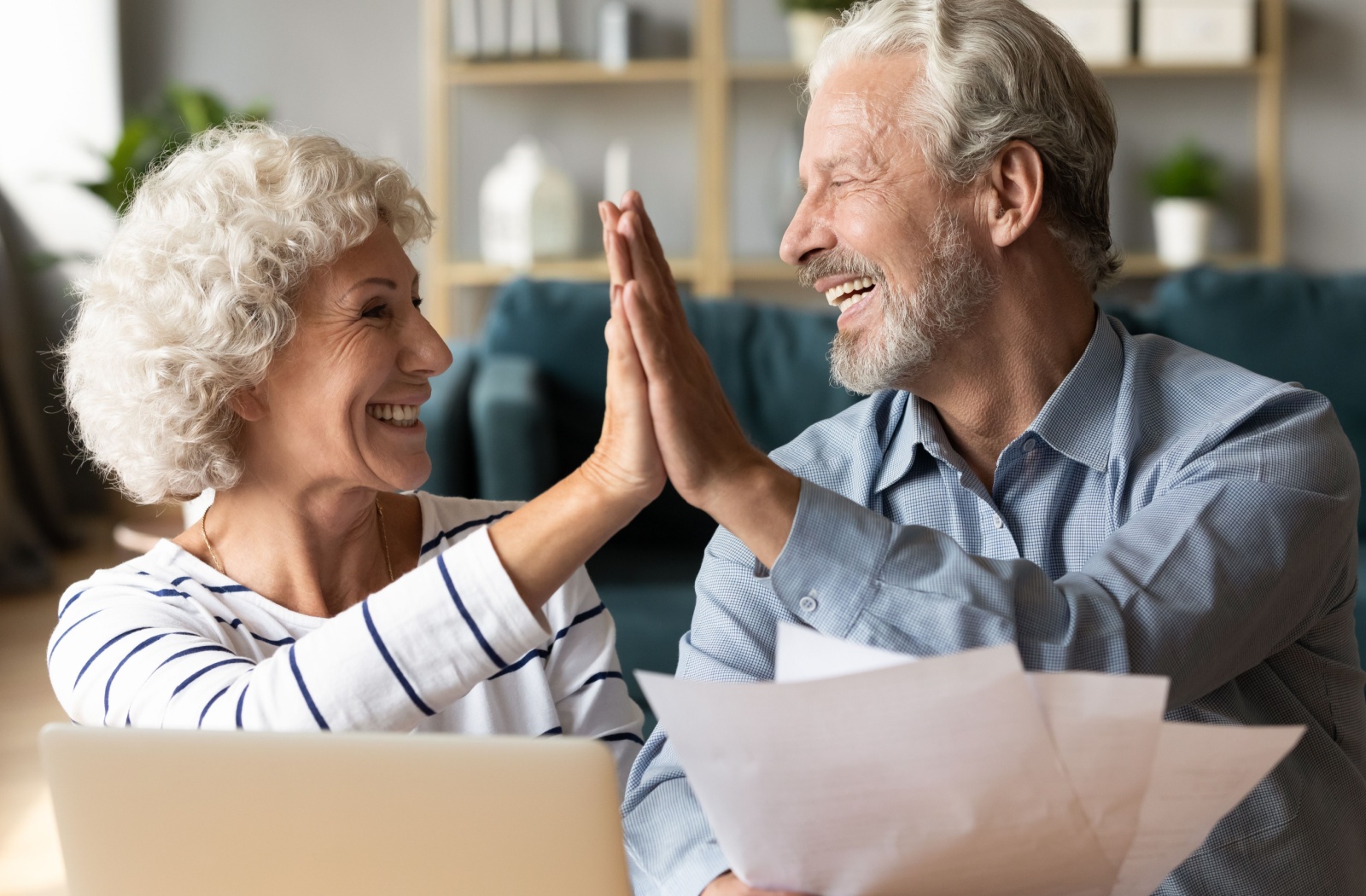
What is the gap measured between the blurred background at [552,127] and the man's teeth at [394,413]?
3.28m

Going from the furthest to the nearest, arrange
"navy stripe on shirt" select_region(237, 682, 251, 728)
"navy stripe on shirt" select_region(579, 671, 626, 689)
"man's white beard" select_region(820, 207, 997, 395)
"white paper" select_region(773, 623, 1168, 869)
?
"navy stripe on shirt" select_region(579, 671, 626, 689) < "man's white beard" select_region(820, 207, 997, 395) < "navy stripe on shirt" select_region(237, 682, 251, 728) < "white paper" select_region(773, 623, 1168, 869)

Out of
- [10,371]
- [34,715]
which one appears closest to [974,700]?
[34,715]

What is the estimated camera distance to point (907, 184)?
48.6 inches

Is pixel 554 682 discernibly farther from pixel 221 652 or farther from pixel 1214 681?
pixel 1214 681

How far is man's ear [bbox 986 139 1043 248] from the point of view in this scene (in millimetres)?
1236

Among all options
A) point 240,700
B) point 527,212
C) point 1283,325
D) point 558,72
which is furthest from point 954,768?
point 558,72

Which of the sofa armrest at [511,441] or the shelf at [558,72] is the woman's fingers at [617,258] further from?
the shelf at [558,72]

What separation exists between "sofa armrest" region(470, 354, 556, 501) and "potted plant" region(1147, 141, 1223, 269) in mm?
3159

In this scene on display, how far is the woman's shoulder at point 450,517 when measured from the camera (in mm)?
1328

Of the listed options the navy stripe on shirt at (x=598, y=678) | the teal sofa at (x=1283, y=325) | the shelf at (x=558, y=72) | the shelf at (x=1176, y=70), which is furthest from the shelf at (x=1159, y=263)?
the navy stripe on shirt at (x=598, y=678)

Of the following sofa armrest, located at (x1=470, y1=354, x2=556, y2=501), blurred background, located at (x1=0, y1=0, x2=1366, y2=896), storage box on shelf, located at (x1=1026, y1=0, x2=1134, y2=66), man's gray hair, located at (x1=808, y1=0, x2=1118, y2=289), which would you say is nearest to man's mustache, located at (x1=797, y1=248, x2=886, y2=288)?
man's gray hair, located at (x1=808, y1=0, x2=1118, y2=289)

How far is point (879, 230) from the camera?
122 cm

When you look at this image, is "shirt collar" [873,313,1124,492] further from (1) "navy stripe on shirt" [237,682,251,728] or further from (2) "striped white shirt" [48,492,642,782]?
(1) "navy stripe on shirt" [237,682,251,728]

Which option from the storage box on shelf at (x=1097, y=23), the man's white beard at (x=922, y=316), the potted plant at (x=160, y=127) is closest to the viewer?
the man's white beard at (x=922, y=316)
